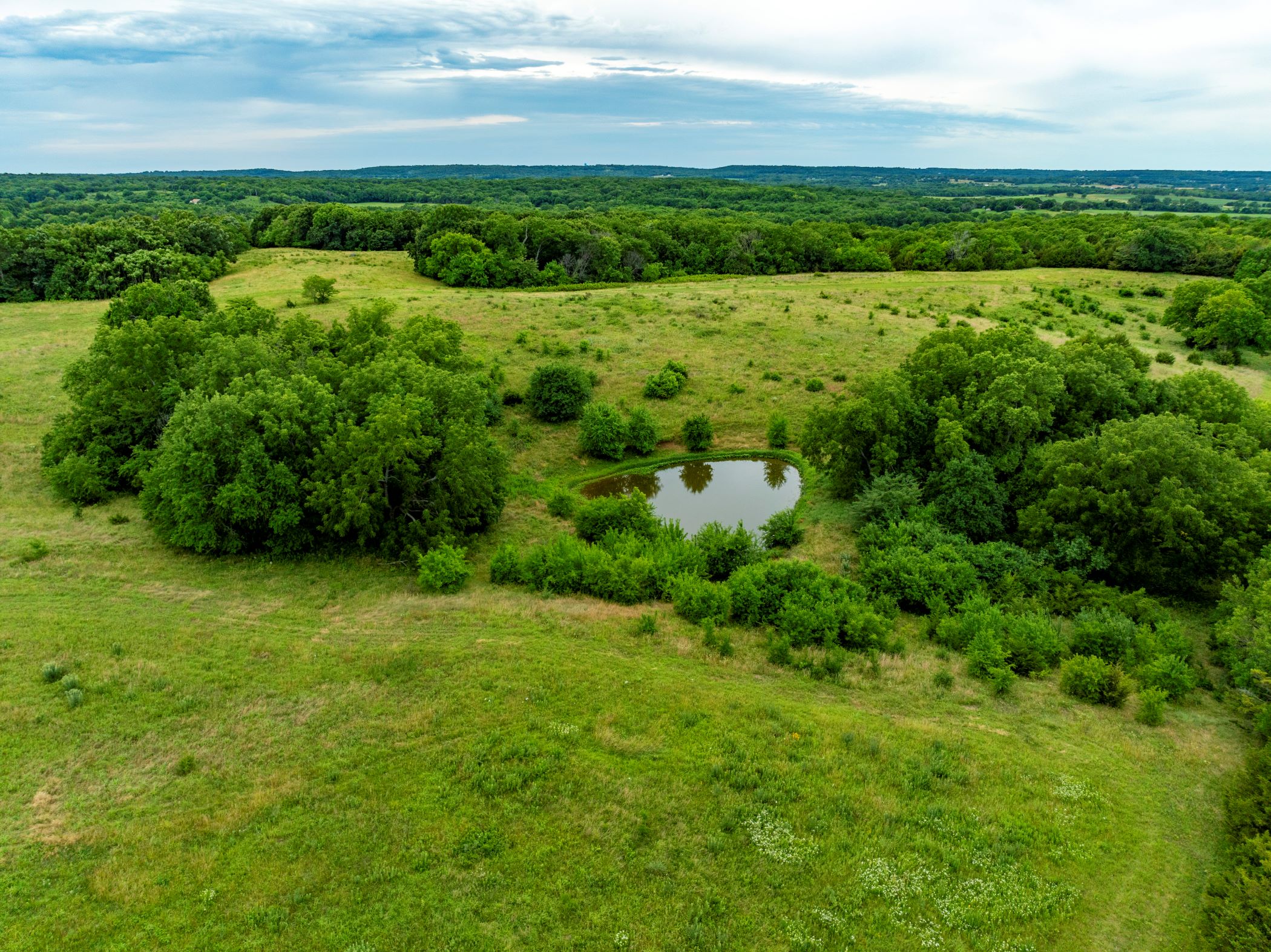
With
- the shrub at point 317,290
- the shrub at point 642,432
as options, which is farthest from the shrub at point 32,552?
the shrub at point 317,290

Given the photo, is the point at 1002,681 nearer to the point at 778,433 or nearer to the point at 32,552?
the point at 778,433

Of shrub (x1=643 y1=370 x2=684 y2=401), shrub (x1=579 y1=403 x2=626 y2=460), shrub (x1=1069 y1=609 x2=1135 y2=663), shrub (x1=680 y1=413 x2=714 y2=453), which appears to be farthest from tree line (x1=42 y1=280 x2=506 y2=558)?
shrub (x1=1069 y1=609 x2=1135 y2=663)

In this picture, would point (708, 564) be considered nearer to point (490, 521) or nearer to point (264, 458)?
point (490, 521)

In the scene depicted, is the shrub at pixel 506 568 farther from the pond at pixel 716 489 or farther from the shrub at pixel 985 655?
the shrub at pixel 985 655

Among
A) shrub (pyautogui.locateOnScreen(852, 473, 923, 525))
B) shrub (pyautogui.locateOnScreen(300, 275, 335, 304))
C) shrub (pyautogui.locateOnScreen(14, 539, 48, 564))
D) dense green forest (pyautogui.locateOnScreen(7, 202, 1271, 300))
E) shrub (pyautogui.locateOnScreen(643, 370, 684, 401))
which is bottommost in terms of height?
shrub (pyautogui.locateOnScreen(14, 539, 48, 564))

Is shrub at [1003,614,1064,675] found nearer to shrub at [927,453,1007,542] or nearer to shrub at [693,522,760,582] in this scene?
shrub at [927,453,1007,542]

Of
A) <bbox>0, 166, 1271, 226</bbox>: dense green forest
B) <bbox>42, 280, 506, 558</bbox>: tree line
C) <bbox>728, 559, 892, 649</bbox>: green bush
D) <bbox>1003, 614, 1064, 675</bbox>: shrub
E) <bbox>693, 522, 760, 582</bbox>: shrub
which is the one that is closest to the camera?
<bbox>1003, 614, 1064, 675</bbox>: shrub
